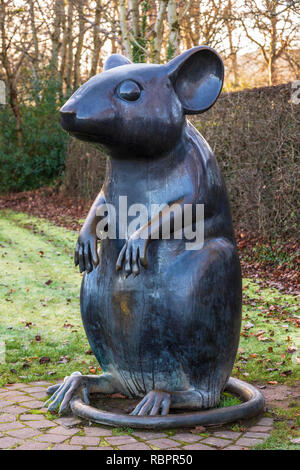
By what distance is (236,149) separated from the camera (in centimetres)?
1271

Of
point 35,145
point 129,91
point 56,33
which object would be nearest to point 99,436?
point 129,91

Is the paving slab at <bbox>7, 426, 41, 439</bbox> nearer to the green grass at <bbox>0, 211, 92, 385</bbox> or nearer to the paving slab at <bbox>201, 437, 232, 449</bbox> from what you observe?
the paving slab at <bbox>201, 437, 232, 449</bbox>

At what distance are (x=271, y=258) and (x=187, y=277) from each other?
768 centimetres

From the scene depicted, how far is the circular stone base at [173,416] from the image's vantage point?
3.76 meters

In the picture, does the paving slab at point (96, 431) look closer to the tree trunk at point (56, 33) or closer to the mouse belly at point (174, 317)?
the mouse belly at point (174, 317)

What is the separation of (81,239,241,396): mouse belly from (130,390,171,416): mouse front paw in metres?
0.16

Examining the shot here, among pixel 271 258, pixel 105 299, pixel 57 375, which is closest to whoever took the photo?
pixel 105 299

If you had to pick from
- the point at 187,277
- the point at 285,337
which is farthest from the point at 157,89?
the point at 285,337

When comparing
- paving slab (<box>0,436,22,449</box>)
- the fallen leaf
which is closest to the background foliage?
the fallen leaf

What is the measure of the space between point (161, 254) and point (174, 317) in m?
0.43

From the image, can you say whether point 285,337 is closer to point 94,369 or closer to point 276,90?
point 94,369

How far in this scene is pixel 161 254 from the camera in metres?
4.01

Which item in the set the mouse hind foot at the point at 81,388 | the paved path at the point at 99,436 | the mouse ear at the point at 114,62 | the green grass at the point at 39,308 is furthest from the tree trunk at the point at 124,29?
the paved path at the point at 99,436

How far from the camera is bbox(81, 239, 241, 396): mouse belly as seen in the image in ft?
13.0
